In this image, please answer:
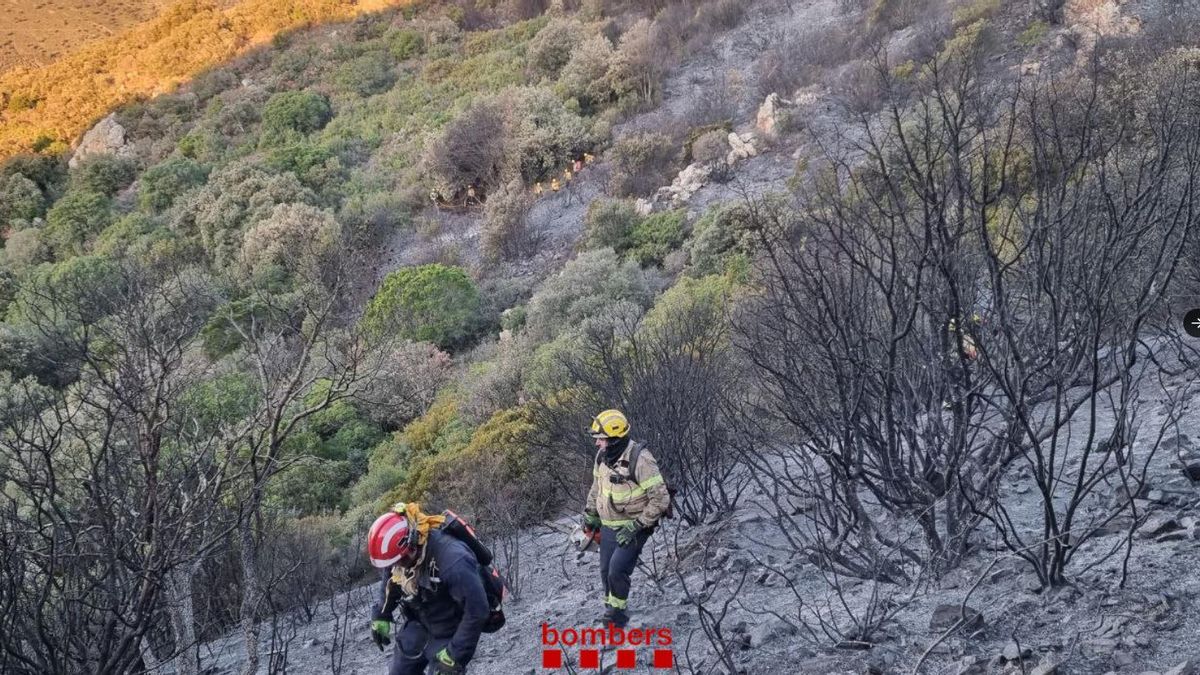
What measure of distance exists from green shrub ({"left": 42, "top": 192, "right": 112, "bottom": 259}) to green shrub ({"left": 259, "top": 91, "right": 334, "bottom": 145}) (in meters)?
6.88

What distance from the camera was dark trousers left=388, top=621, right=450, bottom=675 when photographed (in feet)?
13.7

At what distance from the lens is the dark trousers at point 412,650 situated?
4184 millimetres

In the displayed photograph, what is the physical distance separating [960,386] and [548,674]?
2.73 m

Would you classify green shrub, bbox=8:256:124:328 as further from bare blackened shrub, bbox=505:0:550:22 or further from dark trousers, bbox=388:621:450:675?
bare blackened shrub, bbox=505:0:550:22

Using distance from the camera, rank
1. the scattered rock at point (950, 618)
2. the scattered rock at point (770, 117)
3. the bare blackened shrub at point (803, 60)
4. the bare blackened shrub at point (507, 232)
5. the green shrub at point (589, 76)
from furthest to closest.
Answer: the green shrub at point (589, 76) → the bare blackened shrub at point (803, 60) → the bare blackened shrub at point (507, 232) → the scattered rock at point (770, 117) → the scattered rock at point (950, 618)

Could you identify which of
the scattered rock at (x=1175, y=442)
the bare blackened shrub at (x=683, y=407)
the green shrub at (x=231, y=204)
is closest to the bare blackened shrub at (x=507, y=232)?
the green shrub at (x=231, y=204)

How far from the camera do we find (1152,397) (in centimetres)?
662

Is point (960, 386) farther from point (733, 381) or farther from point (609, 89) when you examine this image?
point (609, 89)

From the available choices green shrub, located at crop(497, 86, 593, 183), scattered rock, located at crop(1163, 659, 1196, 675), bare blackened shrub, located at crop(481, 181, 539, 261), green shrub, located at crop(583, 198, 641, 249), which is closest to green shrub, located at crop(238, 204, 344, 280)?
bare blackened shrub, located at crop(481, 181, 539, 261)

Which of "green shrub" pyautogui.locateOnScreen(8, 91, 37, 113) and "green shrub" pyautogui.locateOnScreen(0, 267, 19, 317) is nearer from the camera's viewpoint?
"green shrub" pyautogui.locateOnScreen(0, 267, 19, 317)

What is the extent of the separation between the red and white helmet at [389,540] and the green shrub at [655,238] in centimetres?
1715

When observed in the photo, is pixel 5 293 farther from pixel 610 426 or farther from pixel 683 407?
pixel 610 426

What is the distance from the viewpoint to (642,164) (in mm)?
25344

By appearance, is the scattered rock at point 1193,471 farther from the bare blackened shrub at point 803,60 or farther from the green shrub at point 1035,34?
the bare blackened shrub at point 803,60
